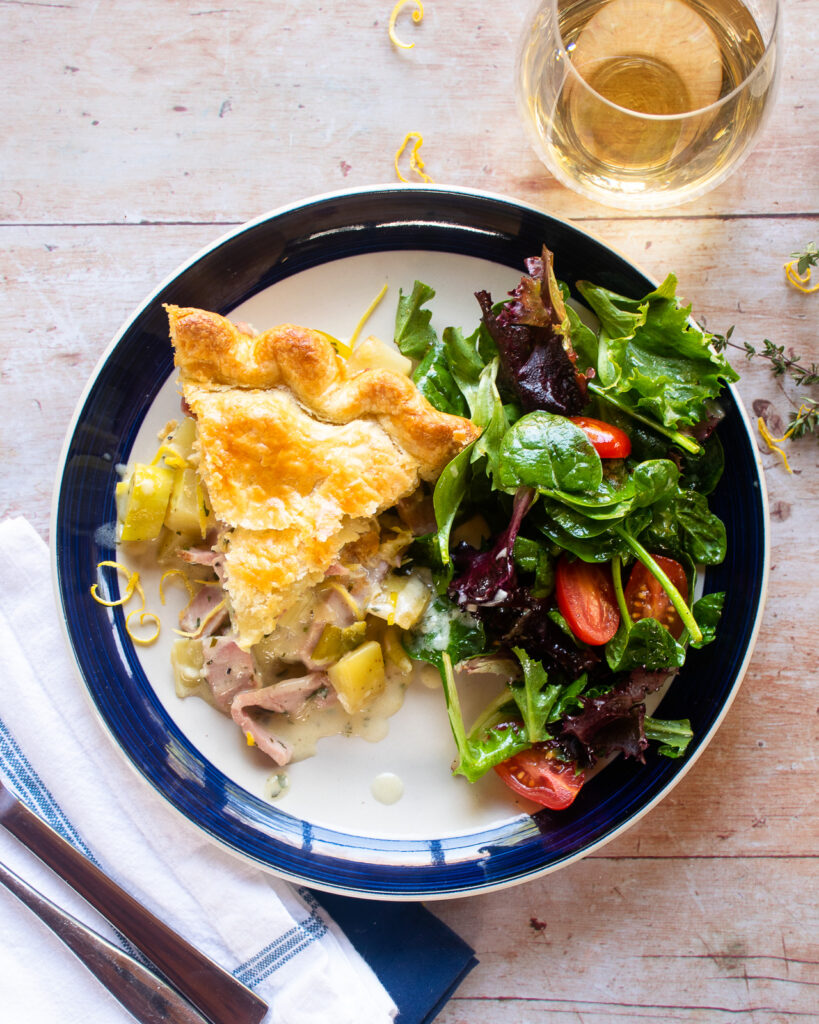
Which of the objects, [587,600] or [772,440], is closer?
[587,600]

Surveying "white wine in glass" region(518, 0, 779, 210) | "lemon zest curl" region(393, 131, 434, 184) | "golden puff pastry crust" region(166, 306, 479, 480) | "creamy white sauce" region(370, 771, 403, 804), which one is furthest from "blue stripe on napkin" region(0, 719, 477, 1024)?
"white wine in glass" region(518, 0, 779, 210)

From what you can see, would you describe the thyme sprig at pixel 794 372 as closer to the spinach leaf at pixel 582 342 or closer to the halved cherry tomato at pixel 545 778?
the spinach leaf at pixel 582 342

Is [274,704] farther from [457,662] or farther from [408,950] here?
[408,950]

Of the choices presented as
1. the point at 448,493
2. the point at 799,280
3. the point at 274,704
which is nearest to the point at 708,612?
the point at 448,493

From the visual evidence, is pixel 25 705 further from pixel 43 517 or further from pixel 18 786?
pixel 43 517

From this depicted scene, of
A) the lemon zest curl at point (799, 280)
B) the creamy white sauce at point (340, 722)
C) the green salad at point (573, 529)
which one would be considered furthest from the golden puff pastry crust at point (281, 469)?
the lemon zest curl at point (799, 280)

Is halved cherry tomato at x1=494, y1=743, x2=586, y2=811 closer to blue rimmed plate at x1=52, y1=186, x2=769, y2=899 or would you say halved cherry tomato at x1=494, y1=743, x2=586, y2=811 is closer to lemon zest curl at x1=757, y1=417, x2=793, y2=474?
blue rimmed plate at x1=52, y1=186, x2=769, y2=899
